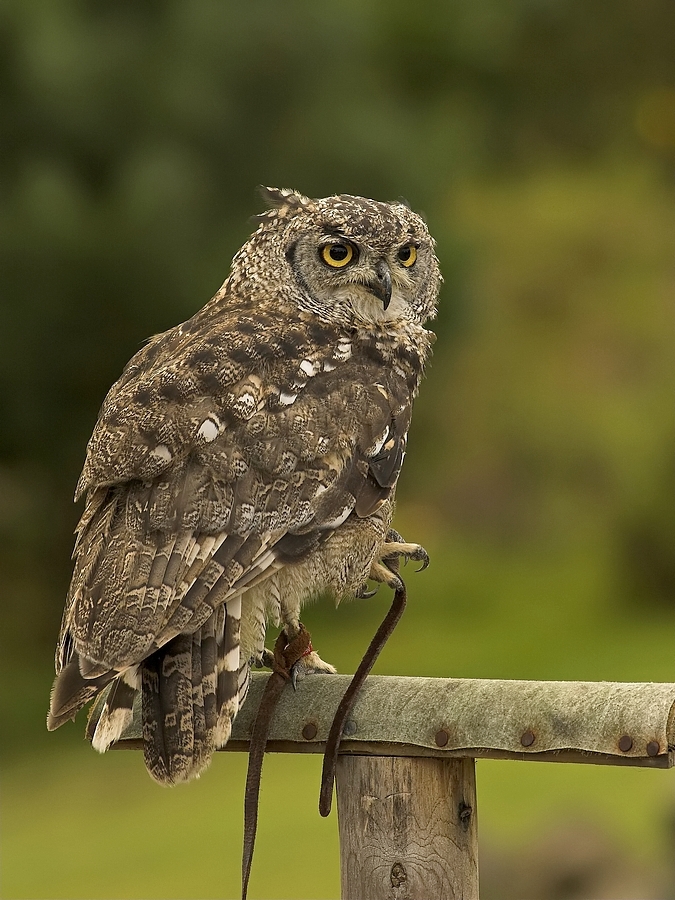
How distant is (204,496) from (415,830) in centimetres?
53

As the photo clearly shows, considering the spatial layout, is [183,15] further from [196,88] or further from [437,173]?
[437,173]

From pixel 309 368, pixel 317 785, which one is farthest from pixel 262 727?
pixel 317 785

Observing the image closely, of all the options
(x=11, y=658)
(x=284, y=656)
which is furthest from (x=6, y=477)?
(x=284, y=656)

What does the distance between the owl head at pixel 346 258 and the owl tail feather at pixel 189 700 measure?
580mm

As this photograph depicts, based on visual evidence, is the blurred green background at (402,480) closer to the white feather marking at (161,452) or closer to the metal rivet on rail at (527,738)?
the metal rivet on rail at (527,738)

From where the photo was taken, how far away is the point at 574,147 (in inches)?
386

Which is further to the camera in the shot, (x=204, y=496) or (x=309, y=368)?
(x=309, y=368)

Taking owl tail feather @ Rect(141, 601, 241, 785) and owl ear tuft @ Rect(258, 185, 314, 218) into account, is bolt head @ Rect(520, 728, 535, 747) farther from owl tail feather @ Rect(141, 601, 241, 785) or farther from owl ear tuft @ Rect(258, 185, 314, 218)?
owl ear tuft @ Rect(258, 185, 314, 218)

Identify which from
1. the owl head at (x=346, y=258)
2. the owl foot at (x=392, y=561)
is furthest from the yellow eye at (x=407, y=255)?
the owl foot at (x=392, y=561)

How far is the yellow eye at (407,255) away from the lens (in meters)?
1.91

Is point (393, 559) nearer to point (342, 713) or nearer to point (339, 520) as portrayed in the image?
point (339, 520)

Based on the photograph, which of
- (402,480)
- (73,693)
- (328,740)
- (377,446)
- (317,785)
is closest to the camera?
(73,693)

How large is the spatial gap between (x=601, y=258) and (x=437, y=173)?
12.9ft

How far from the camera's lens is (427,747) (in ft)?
4.97
